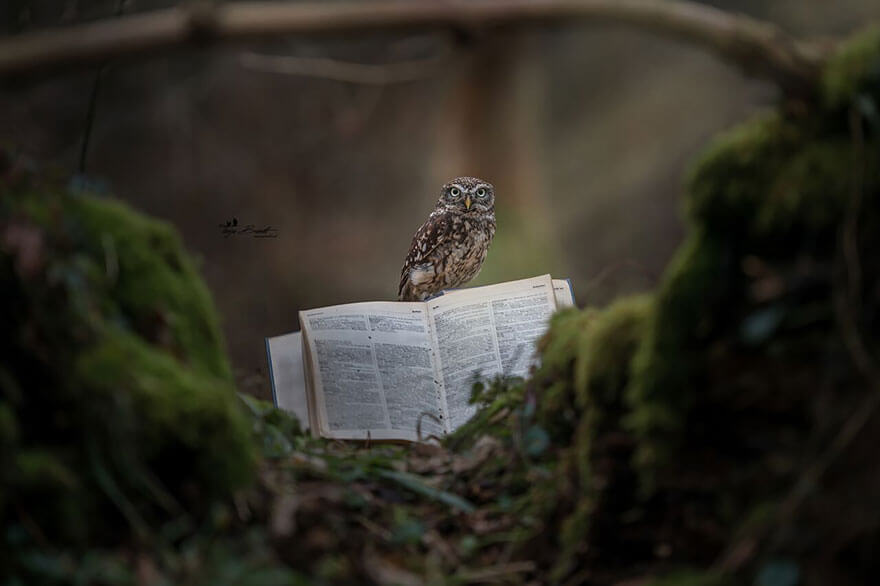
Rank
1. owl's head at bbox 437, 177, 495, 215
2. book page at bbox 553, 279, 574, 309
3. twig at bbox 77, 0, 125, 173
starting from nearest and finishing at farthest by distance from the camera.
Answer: twig at bbox 77, 0, 125, 173 → book page at bbox 553, 279, 574, 309 → owl's head at bbox 437, 177, 495, 215

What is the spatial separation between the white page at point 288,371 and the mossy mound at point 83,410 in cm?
129

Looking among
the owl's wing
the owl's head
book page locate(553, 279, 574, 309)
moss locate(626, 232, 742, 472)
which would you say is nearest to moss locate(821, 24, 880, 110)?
moss locate(626, 232, 742, 472)

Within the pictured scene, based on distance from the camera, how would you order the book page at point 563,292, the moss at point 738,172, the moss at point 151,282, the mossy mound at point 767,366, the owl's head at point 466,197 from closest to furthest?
the mossy mound at point 767,366, the moss at point 738,172, the moss at point 151,282, the book page at point 563,292, the owl's head at point 466,197

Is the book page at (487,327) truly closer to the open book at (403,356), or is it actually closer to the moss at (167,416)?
the open book at (403,356)

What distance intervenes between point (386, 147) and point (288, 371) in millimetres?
4568

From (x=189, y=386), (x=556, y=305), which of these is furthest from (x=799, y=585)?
(x=556, y=305)

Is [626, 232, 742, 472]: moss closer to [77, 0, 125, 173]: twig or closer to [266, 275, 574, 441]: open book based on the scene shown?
[77, 0, 125, 173]: twig

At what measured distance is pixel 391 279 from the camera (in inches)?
244

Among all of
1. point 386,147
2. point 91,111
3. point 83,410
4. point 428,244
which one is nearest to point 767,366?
point 83,410

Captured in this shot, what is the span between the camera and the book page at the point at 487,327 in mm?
2615

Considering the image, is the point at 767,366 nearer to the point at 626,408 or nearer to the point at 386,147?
the point at 626,408

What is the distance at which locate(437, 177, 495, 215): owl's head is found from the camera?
4.04 meters

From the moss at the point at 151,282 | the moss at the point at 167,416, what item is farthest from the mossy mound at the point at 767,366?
the moss at the point at 151,282

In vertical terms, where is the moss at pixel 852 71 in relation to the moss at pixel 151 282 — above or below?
above
